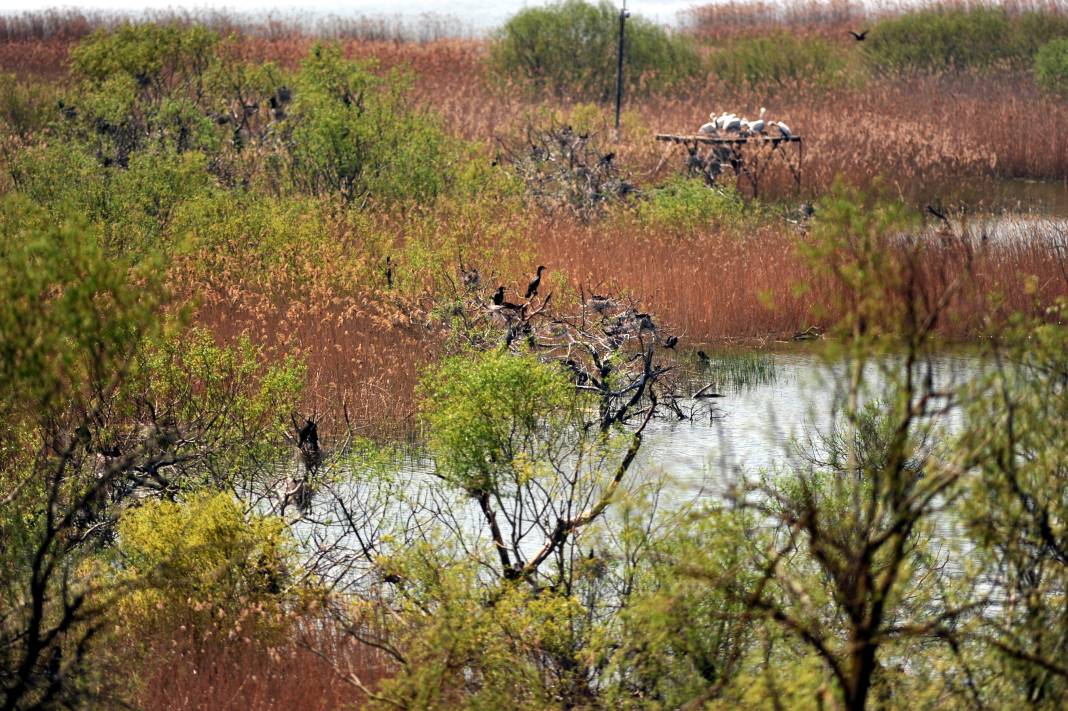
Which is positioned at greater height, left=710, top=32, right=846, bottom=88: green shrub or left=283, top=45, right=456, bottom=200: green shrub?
left=710, top=32, right=846, bottom=88: green shrub

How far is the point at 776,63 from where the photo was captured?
33.2m

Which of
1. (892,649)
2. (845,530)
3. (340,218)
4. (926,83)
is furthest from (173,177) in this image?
(926,83)

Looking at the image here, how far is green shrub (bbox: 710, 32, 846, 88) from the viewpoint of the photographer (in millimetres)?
32312

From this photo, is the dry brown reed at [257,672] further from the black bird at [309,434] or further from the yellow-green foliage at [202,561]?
the black bird at [309,434]

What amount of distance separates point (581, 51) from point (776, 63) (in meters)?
4.05

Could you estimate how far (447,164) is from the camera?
17.3 metres

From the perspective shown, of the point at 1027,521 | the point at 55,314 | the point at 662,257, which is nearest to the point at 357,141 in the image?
the point at 662,257

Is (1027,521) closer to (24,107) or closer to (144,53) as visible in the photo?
(144,53)

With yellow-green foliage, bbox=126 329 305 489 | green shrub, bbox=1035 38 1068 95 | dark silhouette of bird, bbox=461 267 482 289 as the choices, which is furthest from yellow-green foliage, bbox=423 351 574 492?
green shrub, bbox=1035 38 1068 95

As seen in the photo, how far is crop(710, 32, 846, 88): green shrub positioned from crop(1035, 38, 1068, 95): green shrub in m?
3.99

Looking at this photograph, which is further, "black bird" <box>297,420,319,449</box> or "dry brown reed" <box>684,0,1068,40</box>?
"dry brown reed" <box>684,0,1068,40</box>

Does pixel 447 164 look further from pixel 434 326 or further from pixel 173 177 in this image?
pixel 434 326

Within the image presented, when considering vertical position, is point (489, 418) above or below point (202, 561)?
above

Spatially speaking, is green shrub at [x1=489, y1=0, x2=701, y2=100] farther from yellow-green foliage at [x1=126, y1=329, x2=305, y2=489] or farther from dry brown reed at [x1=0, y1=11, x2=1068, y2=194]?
yellow-green foliage at [x1=126, y1=329, x2=305, y2=489]
